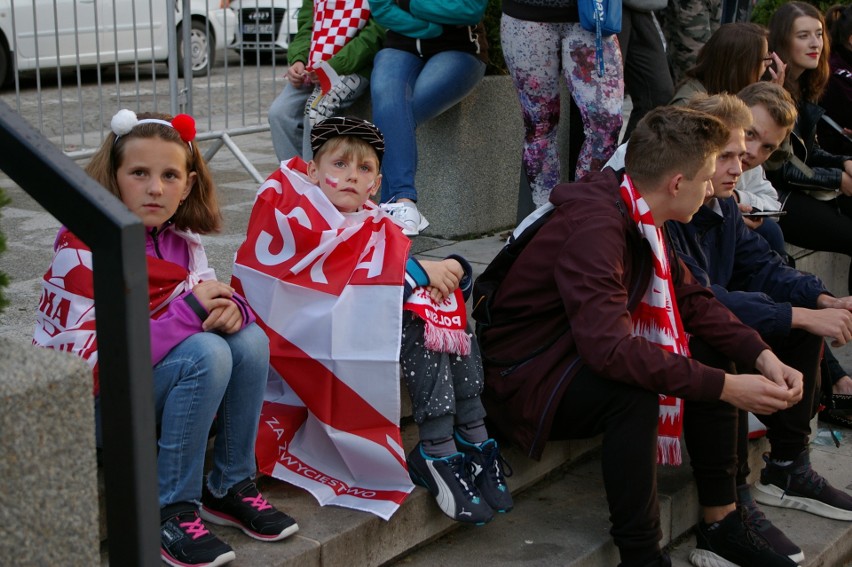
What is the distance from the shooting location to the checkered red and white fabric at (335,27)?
5039mm

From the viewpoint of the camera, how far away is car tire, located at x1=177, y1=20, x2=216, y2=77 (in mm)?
6527

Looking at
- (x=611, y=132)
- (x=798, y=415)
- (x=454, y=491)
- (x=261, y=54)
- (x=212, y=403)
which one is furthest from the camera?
(x=261, y=54)

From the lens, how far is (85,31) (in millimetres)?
6184

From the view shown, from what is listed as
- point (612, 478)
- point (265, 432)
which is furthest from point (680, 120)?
point (265, 432)

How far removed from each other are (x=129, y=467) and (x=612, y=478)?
1.63 m

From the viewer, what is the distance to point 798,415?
12.7 feet

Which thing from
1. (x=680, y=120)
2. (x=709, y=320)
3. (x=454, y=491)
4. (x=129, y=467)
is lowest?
(x=454, y=491)

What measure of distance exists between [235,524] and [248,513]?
6cm

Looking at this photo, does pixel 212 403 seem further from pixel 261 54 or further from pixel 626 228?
pixel 261 54

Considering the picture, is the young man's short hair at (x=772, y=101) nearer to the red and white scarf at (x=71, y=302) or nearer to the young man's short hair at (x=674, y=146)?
the young man's short hair at (x=674, y=146)

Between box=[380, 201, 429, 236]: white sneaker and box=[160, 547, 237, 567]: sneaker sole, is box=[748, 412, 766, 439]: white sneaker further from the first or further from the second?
box=[160, 547, 237, 567]: sneaker sole

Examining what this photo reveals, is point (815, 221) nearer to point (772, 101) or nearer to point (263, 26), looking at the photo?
point (772, 101)

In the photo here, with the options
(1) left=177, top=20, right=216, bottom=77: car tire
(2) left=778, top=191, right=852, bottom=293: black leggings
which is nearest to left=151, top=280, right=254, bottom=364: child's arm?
(2) left=778, top=191, right=852, bottom=293: black leggings

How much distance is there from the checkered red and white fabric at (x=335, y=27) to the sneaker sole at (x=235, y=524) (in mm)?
2636
